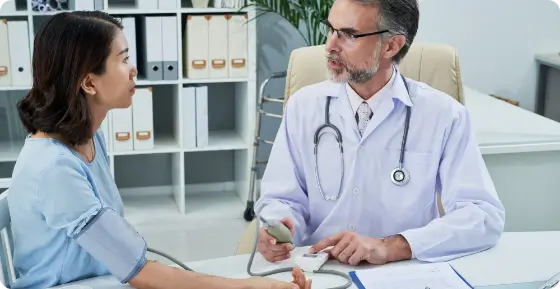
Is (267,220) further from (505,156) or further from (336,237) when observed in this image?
(505,156)

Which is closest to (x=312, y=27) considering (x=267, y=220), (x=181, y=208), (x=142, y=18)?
(x=142, y=18)

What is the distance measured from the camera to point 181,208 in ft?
13.0

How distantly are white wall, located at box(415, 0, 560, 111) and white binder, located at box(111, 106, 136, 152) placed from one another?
145 centimetres

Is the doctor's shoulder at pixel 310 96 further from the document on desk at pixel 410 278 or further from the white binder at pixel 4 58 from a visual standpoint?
the white binder at pixel 4 58

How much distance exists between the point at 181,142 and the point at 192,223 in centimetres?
39

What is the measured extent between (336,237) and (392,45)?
531 mm

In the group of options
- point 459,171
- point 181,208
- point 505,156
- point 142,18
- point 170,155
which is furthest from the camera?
point 170,155

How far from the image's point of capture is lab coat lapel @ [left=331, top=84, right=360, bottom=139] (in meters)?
1.90

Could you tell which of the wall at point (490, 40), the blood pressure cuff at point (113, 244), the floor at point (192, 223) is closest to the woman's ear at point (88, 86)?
the blood pressure cuff at point (113, 244)

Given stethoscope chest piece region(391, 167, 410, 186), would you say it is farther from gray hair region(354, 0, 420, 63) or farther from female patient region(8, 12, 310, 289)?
female patient region(8, 12, 310, 289)

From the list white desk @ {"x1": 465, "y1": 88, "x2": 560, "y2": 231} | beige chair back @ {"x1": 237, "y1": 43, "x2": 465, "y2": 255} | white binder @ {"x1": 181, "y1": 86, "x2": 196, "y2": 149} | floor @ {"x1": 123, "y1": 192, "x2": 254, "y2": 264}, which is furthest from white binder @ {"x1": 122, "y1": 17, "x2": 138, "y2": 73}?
white desk @ {"x1": 465, "y1": 88, "x2": 560, "y2": 231}

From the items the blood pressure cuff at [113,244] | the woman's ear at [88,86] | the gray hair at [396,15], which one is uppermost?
the gray hair at [396,15]

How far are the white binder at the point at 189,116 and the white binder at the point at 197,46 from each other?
3.2 inches

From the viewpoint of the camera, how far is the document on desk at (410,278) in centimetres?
147
